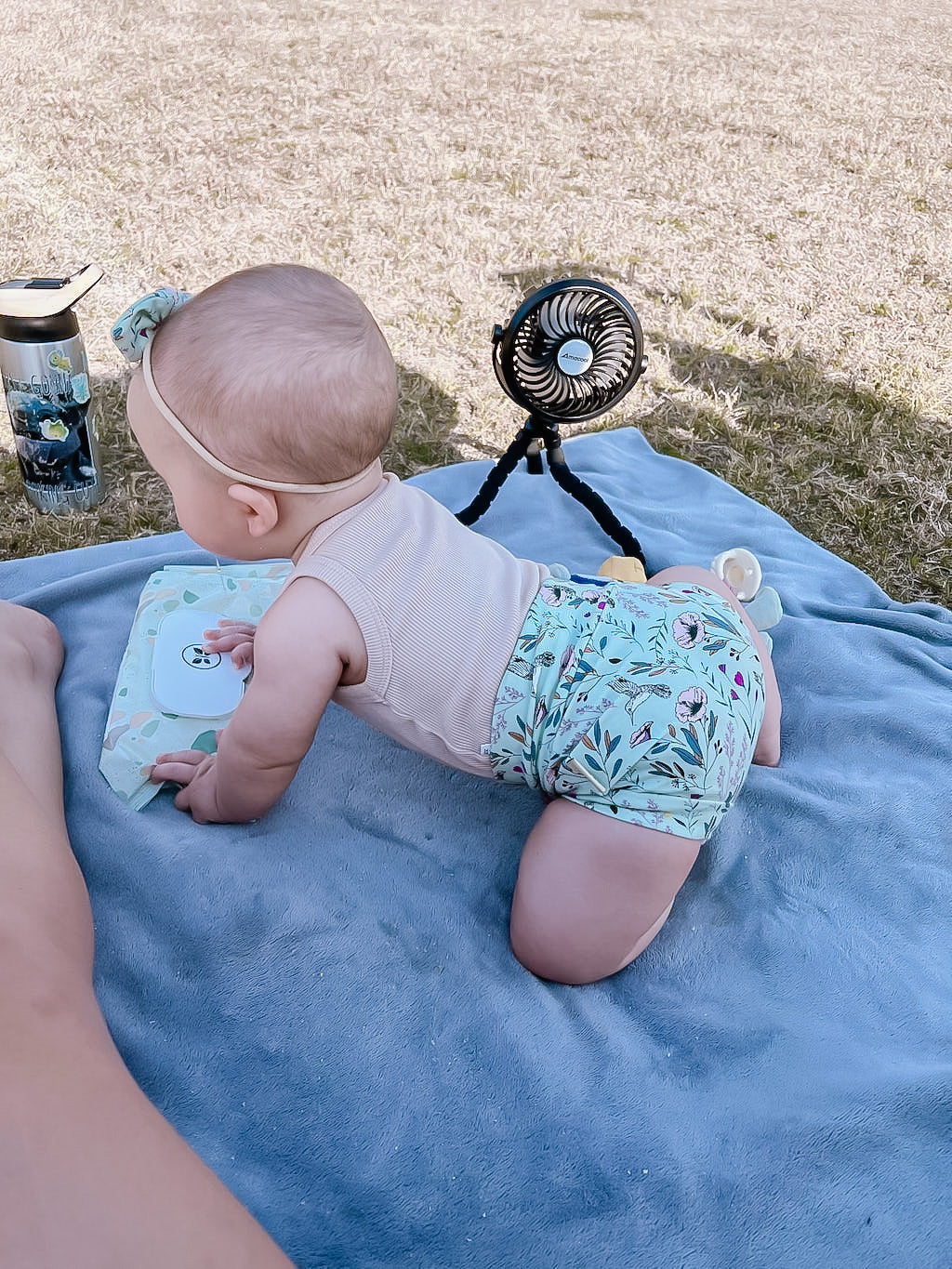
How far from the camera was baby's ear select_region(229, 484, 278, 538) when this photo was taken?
4.78 ft

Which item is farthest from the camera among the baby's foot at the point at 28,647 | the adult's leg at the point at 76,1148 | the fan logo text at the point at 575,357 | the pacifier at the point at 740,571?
the pacifier at the point at 740,571

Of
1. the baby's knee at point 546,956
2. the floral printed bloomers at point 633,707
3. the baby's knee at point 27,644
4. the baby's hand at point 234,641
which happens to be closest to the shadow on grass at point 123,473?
the baby's knee at point 27,644

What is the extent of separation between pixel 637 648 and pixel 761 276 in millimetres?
3113

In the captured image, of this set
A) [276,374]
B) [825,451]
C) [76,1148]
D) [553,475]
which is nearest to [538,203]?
[825,451]

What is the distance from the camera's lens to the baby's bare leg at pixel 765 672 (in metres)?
1.81

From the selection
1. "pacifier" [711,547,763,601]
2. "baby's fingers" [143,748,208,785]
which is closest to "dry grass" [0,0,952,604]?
"pacifier" [711,547,763,601]

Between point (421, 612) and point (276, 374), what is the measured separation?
385 mm

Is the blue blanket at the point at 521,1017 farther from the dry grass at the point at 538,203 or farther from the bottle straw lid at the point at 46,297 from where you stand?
the dry grass at the point at 538,203

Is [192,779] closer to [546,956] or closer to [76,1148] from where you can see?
[546,956]

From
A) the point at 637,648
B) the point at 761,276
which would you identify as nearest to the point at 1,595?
the point at 637,648

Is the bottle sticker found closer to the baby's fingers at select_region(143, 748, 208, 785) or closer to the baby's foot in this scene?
the baby's foot

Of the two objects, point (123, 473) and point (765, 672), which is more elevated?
point (765, 672)

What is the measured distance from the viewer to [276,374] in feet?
4.51

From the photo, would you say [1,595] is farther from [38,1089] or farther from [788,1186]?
[788,1186]
